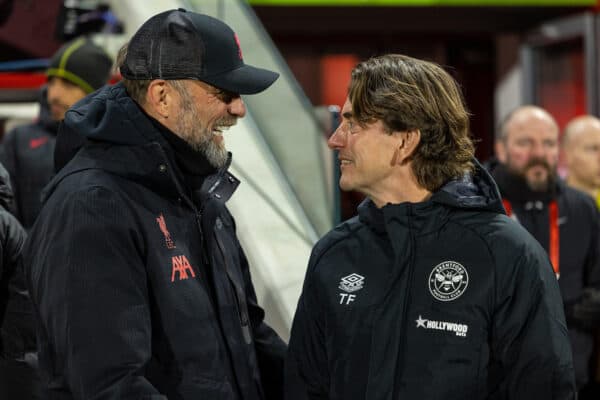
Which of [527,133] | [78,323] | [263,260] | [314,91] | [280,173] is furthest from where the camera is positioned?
[314,91]

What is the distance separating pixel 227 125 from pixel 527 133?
119 inches

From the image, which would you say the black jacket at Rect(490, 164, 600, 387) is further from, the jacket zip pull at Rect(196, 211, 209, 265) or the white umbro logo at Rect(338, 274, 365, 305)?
the jacket zip pull at Rect(196, 211, 209, 265)

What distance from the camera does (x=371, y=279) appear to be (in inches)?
94.6

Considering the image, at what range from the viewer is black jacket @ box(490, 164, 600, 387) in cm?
471

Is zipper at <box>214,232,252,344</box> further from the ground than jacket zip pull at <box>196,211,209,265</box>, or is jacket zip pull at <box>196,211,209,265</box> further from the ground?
jacket zip pull at <box>196,211,209,265</box>

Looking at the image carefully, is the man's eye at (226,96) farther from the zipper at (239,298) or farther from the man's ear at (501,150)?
the man's ear at (501,150)

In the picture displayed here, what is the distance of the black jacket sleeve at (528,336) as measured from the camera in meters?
2.19

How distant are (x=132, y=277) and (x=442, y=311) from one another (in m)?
0.75

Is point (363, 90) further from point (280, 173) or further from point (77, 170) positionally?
point (280, 173)

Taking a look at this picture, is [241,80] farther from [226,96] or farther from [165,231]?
[165,231]

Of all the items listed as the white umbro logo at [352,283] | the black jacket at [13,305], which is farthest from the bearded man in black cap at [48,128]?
the white umbro logo at [352,283]

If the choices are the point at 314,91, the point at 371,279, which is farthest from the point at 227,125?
the point at 314,91

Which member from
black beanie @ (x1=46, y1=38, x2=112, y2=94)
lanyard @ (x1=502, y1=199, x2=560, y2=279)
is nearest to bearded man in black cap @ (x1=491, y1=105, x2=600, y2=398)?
lanyard @ (x1=502, y1=199, x2=560, y2=279)

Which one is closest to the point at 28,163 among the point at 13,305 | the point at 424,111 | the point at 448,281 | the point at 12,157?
the point at 12,157
